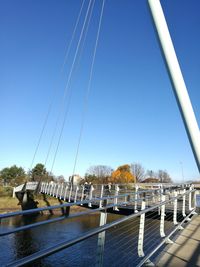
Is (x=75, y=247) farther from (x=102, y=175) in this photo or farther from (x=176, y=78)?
(x=102, y=175)

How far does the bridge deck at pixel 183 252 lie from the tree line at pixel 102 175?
70.0 meters

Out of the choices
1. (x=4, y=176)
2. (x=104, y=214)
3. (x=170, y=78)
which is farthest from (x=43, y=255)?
(x=4, y=176)

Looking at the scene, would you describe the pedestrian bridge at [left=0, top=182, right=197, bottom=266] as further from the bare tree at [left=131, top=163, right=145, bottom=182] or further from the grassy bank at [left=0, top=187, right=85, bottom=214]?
the bare tree at [left=131, top=163, right=145, bottom=182]

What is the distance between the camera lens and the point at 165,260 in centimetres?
427

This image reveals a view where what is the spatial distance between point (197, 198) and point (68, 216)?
929cm

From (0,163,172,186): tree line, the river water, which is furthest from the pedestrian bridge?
(0,163,172,186): tree line

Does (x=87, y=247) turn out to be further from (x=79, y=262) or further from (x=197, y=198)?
(x=197, y=198)

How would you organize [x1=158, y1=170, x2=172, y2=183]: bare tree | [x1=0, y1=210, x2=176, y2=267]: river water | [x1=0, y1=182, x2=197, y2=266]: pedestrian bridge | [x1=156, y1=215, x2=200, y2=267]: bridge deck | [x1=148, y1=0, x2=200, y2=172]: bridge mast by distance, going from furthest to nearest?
[x1=158, y1=170, x2=172, y2=183]: bare tree < [x1=0, y1=210, x2=176, y2=267]: river water < [x1=148, y1=0, x2=200, y2=172]: bridge mast < [x1=156, y1=215, x2=200, y2=267]: bridge deck < [x1=0, y1=182, x2=197, y2=266]: pedestrian bridge

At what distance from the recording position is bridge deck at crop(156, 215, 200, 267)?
162 inches

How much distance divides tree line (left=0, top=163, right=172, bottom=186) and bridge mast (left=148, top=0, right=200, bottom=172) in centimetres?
7173

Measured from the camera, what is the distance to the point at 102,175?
9794 cm

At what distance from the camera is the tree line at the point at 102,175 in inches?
3211

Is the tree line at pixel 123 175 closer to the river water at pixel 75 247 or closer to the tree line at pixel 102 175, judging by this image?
the tree line at pixel 102 175

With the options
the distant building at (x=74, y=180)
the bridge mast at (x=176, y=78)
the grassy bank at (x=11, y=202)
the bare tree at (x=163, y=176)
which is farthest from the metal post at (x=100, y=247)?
the bare tree at (x=163, y=176)
